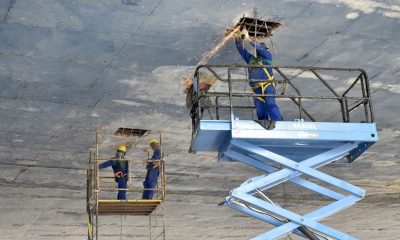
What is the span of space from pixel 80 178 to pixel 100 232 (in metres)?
7.49

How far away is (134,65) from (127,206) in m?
3.79

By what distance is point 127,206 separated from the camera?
1320 centimetres

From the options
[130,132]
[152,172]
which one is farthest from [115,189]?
[130,132]

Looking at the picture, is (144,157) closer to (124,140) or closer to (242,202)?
(124,140)

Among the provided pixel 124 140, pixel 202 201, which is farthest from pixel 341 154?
pixel 202 201

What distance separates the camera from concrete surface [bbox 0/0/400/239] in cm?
973

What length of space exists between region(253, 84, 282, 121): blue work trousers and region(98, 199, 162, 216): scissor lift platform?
3675 mm

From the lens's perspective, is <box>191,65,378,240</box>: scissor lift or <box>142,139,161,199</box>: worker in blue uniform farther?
<box>142,139,161,199</box>: worker in blue uniform

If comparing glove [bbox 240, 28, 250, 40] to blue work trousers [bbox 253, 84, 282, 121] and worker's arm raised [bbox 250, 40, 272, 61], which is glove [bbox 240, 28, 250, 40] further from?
blue work trousers [bbox 253, 84, 282, 121]

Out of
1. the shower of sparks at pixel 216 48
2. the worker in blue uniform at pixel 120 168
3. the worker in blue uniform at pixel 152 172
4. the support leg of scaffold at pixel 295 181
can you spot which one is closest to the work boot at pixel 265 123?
the support leg of scaffold at pixel 295 181

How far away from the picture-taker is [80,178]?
58.1ft

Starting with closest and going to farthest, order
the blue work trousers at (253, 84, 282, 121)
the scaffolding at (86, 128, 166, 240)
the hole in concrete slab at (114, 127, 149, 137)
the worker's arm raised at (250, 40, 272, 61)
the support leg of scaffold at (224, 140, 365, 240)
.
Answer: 1. the support leg of scaffold at (224, 140, 365, 240)
2. the worker's arm raised at (250, 40, 272, 61)
3. the blue work trousers at (253, 84, 282, 121)
4. the scaffolding at (86, 128, 166, 240)
5. the hole in concrete slab at (114, 127, 149, 137)

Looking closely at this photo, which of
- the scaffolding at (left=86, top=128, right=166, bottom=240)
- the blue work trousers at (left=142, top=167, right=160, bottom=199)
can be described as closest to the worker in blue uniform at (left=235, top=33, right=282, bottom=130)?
the scaffolding at (left=86, top=128, right=166, bottom=240)

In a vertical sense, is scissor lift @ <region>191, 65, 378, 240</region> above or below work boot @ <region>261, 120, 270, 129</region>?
below
